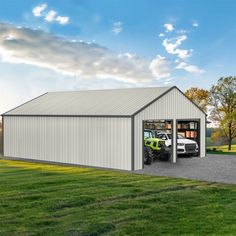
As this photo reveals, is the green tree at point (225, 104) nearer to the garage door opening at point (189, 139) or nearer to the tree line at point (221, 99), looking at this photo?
the tree line at point (221, 99)

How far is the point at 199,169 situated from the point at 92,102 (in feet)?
30.3

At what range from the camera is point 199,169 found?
2370 cm

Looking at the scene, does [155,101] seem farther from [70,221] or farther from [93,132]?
[70,221]

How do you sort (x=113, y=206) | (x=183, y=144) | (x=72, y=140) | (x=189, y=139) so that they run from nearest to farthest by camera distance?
(x=113, y=206) < (x=72, y=140) < (x=183, y=144) < (x=189, y=139)

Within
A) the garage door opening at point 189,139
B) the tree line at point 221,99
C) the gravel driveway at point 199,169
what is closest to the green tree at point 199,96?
the tree line at point 221,99

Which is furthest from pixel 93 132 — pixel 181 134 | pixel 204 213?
pixel 204 213

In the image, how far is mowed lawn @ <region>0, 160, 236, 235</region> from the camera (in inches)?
444

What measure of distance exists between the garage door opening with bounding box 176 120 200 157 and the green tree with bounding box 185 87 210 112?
→ 16.1 meters

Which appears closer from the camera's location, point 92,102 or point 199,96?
point 92,102

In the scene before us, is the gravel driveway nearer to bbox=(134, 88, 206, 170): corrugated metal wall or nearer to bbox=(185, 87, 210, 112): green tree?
bbox=(134, 88, 206, 170): corrugated metal wall

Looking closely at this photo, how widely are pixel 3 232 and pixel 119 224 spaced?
3.17 metres

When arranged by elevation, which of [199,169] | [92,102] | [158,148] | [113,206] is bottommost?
[113,206]

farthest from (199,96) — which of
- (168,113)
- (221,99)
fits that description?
(168,113)

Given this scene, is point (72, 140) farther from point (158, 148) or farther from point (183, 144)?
point (183, 144)
